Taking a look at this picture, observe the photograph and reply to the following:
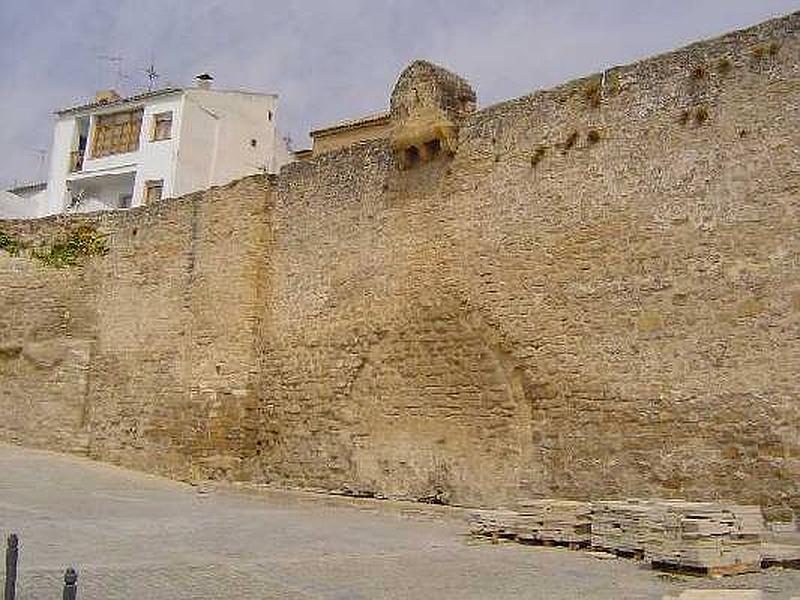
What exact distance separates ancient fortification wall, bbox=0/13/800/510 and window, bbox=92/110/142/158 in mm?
15321

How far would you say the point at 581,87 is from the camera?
11789mm

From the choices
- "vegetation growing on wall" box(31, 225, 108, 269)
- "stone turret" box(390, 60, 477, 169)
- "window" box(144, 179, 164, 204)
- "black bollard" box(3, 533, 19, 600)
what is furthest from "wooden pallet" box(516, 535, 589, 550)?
"window" box(144, 179, 164, 204)

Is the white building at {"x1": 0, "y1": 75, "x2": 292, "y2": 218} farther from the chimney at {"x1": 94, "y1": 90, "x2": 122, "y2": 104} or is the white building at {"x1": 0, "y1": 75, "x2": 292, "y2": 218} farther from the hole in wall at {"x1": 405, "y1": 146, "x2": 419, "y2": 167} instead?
the hole in wall at {"x1": 405, "y1": 146, "x2": 419, "y2": 167}

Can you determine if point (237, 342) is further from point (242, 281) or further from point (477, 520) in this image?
point (477, 520)

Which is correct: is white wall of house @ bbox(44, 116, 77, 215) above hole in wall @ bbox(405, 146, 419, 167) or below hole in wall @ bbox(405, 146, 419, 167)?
above

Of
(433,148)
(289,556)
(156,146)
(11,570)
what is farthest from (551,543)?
(156,146)

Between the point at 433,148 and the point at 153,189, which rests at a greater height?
the point at 153,189

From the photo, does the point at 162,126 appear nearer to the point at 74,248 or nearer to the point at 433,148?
the point at 74,248

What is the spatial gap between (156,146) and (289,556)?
82.7 feet

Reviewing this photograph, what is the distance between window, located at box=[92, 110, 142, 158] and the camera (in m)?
32.7

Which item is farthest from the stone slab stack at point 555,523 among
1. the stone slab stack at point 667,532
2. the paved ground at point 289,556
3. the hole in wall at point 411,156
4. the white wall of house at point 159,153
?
the white wall of house at point 159,153

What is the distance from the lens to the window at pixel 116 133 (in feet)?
107

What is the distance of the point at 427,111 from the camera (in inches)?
521

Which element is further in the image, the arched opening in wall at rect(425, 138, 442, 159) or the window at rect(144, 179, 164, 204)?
the window at rect(144, 179, 164, 204)
